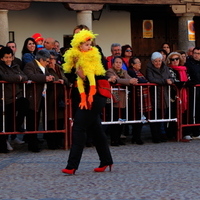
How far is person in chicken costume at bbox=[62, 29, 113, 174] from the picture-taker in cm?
839

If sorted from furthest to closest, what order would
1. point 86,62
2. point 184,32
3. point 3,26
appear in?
point 184,32, point 3,26, point 86,62

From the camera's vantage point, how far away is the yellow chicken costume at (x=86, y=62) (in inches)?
330

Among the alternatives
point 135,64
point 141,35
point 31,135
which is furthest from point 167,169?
point 141,35

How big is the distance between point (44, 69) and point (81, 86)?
278 cm

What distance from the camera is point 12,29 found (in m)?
19.3

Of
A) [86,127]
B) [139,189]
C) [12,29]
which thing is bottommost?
[139,189]

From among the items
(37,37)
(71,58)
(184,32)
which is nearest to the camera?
(71,58)

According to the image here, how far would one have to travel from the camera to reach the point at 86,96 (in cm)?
845

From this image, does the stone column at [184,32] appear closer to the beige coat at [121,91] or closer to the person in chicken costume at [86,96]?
the beige coat at [121,91]

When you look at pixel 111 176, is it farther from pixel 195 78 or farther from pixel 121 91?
pixel 195 78

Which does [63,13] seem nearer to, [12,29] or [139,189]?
[12,29]

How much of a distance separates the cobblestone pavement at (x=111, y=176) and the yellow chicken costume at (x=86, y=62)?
98cm

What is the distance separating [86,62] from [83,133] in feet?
2.84

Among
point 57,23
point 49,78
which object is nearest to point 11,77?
point 49,78
